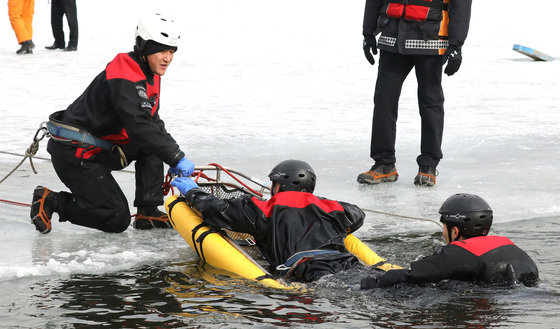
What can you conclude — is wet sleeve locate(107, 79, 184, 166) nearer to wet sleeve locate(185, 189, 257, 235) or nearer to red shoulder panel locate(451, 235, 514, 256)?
wet sleeve locate(185, 189, 257, 235)

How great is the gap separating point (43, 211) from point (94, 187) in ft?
1.22

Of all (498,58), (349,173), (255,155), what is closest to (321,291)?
(349,173)

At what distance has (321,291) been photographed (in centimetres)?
463

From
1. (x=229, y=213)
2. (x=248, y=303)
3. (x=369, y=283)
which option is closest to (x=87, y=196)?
(x=229, y=213)

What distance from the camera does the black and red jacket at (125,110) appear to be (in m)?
5.41

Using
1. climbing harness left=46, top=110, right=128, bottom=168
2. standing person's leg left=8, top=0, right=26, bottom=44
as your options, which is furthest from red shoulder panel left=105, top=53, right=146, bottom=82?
standing person's leg left=8, top=0, right=26, bottom=44

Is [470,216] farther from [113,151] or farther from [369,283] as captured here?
[113,151]

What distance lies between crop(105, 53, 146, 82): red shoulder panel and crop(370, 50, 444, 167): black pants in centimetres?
240

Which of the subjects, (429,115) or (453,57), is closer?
(453,57)

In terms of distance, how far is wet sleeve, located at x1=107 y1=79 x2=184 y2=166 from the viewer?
539 cm

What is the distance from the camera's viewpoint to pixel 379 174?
284 inches

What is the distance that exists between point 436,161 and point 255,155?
1.74m

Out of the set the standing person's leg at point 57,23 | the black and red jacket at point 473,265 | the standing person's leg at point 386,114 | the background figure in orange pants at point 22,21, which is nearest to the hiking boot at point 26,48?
the background figure in orange pants at point 22,21

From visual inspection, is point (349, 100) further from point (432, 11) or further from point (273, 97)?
point (432, 11)
